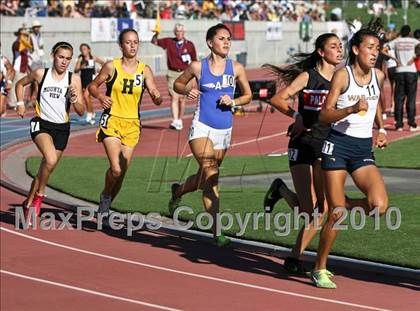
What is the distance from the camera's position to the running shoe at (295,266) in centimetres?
1162

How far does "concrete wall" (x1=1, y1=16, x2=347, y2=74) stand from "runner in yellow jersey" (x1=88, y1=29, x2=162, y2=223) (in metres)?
25.7

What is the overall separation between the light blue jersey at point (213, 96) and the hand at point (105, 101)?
138 centimetres

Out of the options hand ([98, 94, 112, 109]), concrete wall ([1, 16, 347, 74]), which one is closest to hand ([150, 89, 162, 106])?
hand ([98, 94, 112, 109])

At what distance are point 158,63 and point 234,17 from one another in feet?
29.4

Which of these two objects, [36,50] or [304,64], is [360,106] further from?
[36,50]

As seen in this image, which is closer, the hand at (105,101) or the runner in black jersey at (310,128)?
the runner in black jersey at (310,128)

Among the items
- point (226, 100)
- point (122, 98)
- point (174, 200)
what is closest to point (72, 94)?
point (122, 98)

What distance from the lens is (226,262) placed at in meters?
12.6

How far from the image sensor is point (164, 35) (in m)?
47.5

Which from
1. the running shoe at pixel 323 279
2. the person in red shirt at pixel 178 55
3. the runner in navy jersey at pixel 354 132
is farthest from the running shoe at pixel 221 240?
the person in red shirt at pixel 178 55

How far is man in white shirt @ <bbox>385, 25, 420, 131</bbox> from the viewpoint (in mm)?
25234

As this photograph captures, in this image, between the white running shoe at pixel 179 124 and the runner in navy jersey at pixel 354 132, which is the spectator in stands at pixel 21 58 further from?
the runner in navy jersey at pixel 354 132

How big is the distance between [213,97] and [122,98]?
1.68 m

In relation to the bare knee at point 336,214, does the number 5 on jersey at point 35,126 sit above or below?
above
